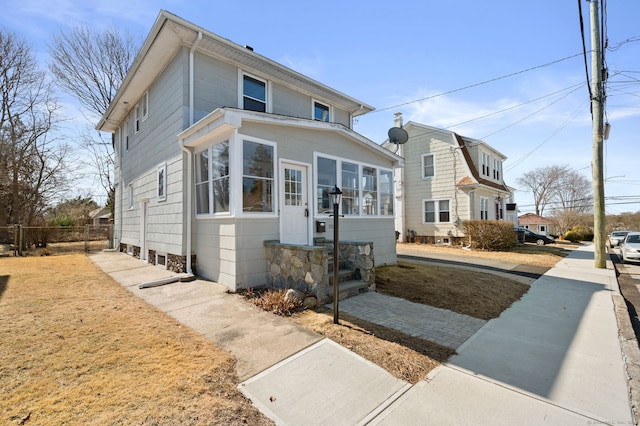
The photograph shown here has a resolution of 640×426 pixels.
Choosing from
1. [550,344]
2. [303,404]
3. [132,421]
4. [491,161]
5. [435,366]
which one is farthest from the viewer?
[491,161]

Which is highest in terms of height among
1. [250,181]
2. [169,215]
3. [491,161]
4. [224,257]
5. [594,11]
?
[594,11]

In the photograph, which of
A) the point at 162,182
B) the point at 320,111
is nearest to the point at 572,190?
the point at 320,111

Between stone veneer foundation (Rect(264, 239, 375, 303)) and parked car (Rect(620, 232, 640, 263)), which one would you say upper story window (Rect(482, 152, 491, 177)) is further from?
stone veneer foundation (Rect(264, 239, 375, 303))

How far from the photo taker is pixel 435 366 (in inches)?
129

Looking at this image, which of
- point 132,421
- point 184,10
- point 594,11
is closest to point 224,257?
point 132,421

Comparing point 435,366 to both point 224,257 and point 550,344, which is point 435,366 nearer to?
point 550,344

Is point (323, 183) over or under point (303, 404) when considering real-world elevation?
over

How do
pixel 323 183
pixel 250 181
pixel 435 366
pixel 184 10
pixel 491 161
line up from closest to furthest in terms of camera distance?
1. pixel 435 366
2. pixel 250 181
3. pixel 323 183
4. pixel 184 10
5. pixel 491 161

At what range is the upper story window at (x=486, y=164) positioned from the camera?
61.7 feet

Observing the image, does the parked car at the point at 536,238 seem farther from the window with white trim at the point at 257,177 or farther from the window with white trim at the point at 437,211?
the window with white trim at the point at 257,177

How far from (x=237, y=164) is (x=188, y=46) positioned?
13.0 feet

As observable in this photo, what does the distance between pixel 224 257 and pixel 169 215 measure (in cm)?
312

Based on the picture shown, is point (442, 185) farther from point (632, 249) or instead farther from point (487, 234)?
point (632, 249)

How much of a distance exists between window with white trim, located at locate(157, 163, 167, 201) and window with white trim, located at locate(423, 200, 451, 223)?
15.1 metres
